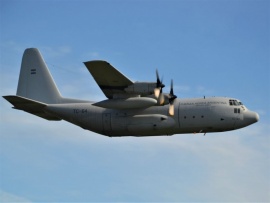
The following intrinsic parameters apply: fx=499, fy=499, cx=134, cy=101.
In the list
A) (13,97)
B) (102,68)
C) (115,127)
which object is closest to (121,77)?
(102,68)

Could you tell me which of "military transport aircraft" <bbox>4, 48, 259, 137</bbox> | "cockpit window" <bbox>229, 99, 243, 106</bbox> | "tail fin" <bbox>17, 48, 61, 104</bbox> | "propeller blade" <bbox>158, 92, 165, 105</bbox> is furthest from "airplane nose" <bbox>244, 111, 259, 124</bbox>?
"tail fin" <bbox>17, 48, 61, 104</bbox>

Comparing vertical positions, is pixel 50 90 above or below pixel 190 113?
above

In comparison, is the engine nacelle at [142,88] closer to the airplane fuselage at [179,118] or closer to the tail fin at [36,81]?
the airplane fuselage at [179,118]

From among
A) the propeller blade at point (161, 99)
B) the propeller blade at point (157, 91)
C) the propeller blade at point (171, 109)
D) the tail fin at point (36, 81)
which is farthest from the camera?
the tail fin at point (36, 81)

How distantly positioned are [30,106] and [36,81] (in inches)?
Answer: 134

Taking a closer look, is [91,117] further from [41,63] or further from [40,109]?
[41,63]

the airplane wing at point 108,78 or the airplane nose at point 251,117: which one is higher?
the airplane wing at point 108,78

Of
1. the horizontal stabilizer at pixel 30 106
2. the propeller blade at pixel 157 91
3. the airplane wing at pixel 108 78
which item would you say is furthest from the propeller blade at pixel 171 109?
the horizontal stabilizer at pixel 30 106

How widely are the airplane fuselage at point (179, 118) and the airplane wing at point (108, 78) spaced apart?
1805 mm

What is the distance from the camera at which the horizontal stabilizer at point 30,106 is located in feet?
109

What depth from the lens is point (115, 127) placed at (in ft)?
110

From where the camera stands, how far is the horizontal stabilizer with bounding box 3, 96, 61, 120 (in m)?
33.3

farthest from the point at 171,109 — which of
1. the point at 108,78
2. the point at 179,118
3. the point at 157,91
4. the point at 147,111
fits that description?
the point at 108,78

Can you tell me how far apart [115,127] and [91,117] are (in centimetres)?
191
